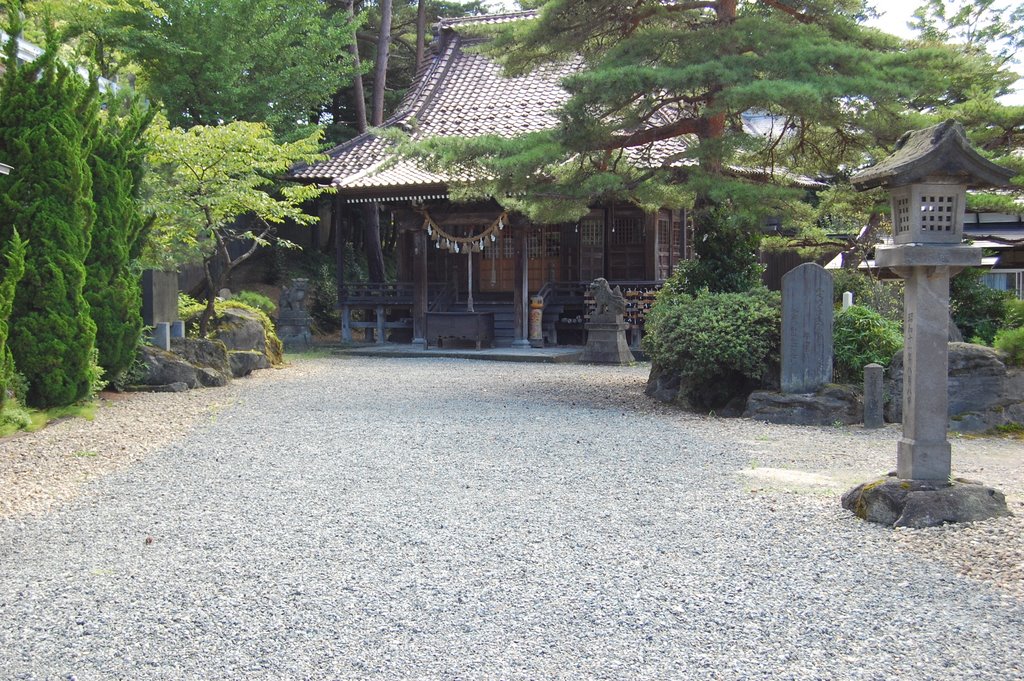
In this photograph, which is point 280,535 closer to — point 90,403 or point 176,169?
point 90,403

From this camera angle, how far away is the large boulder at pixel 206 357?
11852mm

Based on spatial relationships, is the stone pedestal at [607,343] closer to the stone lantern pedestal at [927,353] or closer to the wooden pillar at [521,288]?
the wooden pillar at [521,288]

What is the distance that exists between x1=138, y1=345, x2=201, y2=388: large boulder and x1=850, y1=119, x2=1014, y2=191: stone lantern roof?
9.07 meters

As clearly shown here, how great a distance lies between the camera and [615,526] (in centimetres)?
498

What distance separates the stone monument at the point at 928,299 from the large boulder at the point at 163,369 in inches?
349

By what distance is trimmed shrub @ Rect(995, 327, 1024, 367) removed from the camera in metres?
8.62

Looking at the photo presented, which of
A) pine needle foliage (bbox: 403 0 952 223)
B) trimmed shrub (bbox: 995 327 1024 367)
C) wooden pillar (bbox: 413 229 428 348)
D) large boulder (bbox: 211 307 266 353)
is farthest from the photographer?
wooden pillar (bbox: 413 229 428 348)

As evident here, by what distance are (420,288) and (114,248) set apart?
8919mm

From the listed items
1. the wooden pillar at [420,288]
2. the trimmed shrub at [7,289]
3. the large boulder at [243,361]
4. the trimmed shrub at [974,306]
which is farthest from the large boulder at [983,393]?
the wooden pillar at [420,288]

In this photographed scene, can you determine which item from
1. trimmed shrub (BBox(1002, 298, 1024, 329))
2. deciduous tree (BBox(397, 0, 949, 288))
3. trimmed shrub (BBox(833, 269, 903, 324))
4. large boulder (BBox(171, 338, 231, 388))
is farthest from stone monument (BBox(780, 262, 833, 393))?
large boulder (BBox(171, 338, 231, 388))

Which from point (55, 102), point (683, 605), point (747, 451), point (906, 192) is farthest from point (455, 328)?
point (683, 605)

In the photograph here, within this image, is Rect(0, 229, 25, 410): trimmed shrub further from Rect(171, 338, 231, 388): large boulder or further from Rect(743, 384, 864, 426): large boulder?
Rect(743, 384, 864, 426): large boulder

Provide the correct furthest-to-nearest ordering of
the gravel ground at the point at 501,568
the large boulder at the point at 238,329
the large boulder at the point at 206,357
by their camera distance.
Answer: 1. the large boulder at the point at 238,329
2. the large boulder at the point at 206,357
3. the gravel ground at the point at 501,568

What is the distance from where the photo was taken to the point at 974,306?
9945 millimetres
